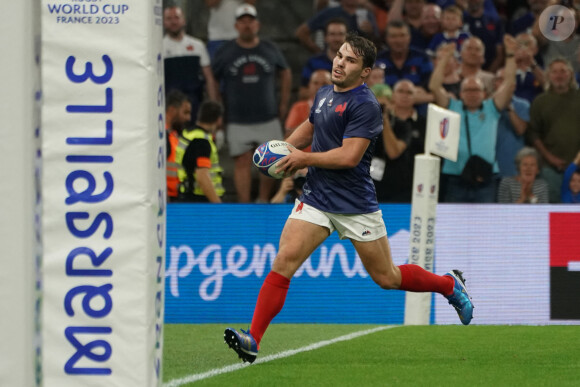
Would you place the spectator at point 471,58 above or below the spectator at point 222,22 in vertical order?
below

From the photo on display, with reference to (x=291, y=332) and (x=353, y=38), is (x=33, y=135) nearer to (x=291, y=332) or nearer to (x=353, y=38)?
(x=353, y=38)

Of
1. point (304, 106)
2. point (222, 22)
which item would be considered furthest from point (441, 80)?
point (222, 22)

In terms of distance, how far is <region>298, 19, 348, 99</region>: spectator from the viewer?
13.4 m

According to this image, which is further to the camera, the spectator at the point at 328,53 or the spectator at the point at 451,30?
the spectator at the point at 451,30

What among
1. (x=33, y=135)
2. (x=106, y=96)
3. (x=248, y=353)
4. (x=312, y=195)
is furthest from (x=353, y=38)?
(x=33, y=135)

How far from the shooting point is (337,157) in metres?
7.58

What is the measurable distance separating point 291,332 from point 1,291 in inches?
236

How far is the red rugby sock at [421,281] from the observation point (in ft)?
27.1

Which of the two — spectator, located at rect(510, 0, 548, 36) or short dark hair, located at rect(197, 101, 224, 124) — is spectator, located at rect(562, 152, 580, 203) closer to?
spectator, located at rect(510, 0, 548, 36)

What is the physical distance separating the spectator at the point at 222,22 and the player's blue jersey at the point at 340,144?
6333mm

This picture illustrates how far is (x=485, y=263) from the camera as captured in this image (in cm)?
1192

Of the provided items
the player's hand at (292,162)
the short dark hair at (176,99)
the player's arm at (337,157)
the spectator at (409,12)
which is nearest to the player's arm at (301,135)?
the player's arm at (337,157)

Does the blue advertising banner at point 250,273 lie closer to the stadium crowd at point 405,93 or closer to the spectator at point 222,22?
the stadium crowd at point 405,93

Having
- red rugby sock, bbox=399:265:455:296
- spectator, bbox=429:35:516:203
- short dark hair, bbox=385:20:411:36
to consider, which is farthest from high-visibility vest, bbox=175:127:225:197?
red rugby sock, bbox=399:265:455:296
